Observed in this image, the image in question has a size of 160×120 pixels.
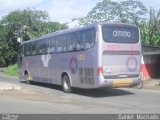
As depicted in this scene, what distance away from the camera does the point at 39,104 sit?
50.1ft

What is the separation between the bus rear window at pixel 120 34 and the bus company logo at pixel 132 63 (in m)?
0.78

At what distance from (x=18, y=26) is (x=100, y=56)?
140ft

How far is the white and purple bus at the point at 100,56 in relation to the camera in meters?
17.4

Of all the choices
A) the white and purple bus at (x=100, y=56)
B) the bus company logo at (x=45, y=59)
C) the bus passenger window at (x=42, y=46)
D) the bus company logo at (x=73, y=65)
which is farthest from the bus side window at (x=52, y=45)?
the bus company logo at (x=73, y=65)

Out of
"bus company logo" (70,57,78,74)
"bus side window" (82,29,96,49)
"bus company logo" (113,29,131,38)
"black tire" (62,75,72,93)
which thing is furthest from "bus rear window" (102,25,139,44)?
"black tire" (62,75,72,93)

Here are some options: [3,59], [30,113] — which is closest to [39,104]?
[30,113]

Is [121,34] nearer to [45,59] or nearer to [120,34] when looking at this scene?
[120,34]

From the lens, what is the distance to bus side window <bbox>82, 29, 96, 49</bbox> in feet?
58.0

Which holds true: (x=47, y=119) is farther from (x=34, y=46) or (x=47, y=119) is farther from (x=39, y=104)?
(x=34, y=46)

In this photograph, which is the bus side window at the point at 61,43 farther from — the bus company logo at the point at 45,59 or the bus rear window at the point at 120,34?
the bus rear window at the point at 120,34

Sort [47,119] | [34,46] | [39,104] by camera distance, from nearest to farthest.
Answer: [47,119], [39,104], [34,46]

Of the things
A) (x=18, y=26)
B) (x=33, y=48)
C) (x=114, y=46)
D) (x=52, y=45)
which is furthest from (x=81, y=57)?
(x=18, y=26)

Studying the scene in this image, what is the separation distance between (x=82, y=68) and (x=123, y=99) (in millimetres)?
2801

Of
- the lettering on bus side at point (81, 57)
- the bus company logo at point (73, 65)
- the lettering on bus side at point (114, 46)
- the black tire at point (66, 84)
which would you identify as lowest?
the black tire at point (66, 84)
